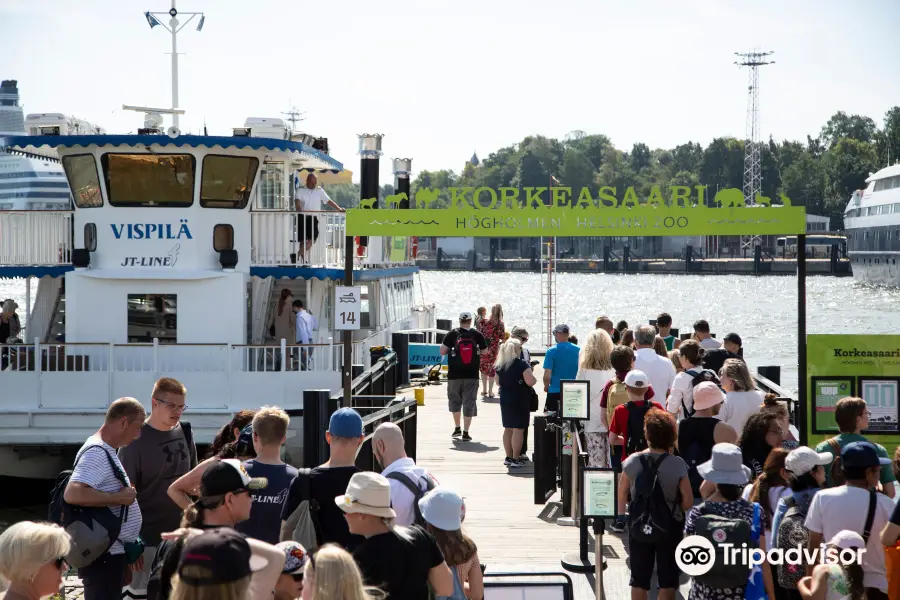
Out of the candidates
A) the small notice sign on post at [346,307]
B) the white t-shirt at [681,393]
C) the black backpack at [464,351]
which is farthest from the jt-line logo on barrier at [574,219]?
the black backpack at [464,351]

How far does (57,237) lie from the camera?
17969mm

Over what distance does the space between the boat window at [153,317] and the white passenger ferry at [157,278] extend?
19 mm

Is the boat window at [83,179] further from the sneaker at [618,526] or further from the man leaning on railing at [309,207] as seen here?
the sneaker at [618,526]

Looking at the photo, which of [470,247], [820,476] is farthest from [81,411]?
[470,247]

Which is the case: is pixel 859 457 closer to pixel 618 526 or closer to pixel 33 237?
pixel 618 526

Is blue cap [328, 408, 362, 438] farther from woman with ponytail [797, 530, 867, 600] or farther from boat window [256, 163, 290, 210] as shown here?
boat window [256, 163, 290, 210]

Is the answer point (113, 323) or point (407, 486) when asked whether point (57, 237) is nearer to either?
point (113, 323)

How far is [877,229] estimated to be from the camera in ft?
350

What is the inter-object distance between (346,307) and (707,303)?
86.4 metres

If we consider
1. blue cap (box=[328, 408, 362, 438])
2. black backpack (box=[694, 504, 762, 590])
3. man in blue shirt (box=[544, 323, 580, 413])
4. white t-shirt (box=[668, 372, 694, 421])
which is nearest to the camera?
black backpack (box=[694, 504, 762, 590])

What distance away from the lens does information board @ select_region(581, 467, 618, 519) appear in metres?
7.84

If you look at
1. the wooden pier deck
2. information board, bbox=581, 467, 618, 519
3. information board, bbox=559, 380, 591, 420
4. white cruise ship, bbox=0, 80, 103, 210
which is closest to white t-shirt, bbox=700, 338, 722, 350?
the wooden pier deck

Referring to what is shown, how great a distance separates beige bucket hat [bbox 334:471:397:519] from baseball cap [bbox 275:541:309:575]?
301 mm

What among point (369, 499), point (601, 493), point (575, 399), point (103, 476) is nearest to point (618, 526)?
point (575, 399)
